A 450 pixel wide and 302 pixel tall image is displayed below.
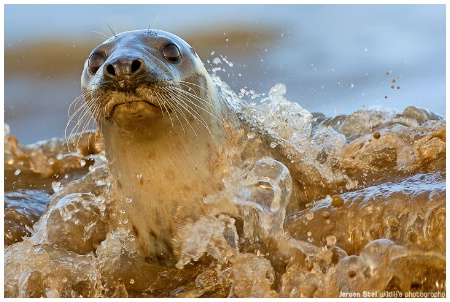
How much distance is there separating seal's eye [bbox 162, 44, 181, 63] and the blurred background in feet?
6.02

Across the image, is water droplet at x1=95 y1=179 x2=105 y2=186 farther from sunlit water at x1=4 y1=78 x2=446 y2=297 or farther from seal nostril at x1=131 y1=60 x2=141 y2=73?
seal nostril at x1=131 y1=60 x2=141 y2=73

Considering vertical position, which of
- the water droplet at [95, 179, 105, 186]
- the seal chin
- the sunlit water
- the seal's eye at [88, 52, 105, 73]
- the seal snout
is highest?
the seal's eye at [88, 52, 105, 73]

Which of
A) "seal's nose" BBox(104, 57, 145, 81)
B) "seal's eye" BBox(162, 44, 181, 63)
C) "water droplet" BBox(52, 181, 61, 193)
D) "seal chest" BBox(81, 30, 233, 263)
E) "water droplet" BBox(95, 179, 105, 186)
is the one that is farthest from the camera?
"water droplet" BBox(52, 181, 61, 193)

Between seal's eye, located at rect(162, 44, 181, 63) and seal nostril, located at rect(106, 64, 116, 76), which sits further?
seal's eye, located at rect(162, 44, 181, 63)

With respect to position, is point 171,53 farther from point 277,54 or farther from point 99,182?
point 277,54

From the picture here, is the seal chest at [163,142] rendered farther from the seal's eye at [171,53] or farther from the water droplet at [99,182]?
the water droplet at [99,182]

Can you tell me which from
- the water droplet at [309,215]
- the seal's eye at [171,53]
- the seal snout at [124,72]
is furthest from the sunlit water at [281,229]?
the seal snout at [124,72]

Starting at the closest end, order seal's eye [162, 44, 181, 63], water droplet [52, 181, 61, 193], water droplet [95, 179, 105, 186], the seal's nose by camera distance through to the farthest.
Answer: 1. the seal's nose
2. seal's eye [162, 44, 181, 63]
3. water droplet [95, 179, 105, 186]
4. water droplet [52, 181, 61, 193]

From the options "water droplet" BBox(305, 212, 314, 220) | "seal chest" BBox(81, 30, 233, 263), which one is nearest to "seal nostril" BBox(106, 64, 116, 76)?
"seal chest" BBox(81, 30, 233, 263)

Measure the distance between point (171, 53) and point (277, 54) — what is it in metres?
4.18

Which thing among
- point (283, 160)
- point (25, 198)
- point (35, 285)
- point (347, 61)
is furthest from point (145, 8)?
point (35, 285)

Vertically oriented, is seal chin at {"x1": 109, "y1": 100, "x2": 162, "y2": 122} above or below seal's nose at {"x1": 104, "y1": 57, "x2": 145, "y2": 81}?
below

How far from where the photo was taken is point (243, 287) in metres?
3.76

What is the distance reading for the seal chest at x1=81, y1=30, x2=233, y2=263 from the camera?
386 cm
